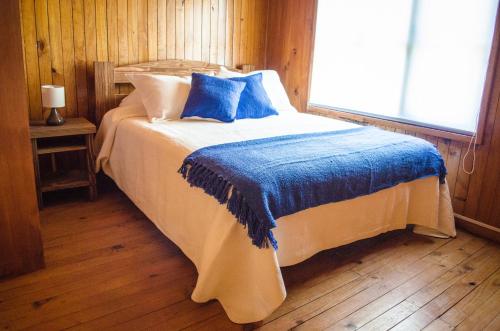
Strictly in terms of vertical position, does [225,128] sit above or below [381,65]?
below

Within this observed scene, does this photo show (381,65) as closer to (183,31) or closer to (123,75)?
(183,31)

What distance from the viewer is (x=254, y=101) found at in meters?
3.03

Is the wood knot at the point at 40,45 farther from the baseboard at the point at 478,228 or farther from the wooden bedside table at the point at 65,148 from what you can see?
the baseboard at the point at 478,228

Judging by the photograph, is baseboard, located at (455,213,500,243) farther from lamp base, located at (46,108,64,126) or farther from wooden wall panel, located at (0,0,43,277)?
lamp base, located at (46,108,64,126)

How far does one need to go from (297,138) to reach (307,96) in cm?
150

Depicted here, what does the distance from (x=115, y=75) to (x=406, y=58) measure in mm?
2221

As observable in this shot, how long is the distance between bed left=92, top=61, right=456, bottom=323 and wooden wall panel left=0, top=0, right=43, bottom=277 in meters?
0.66

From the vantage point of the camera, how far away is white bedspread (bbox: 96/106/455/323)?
65.5 inches

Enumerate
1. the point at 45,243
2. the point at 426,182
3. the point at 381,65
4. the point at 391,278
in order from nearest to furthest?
the point at 391,278 → the point at 45,243 → the point at 426,182 → the point at 381,65

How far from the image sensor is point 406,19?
2877mm

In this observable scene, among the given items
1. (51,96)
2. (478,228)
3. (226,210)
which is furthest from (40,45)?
(478,228)

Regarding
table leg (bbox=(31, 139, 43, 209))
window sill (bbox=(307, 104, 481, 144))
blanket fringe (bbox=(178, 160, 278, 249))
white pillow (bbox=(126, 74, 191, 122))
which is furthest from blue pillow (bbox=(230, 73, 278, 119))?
table leg (bbox=(31, 139, 43, 209))

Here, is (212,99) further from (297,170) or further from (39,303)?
(39,303)

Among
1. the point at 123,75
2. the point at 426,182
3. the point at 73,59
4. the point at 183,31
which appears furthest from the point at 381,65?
the point at 73,59
